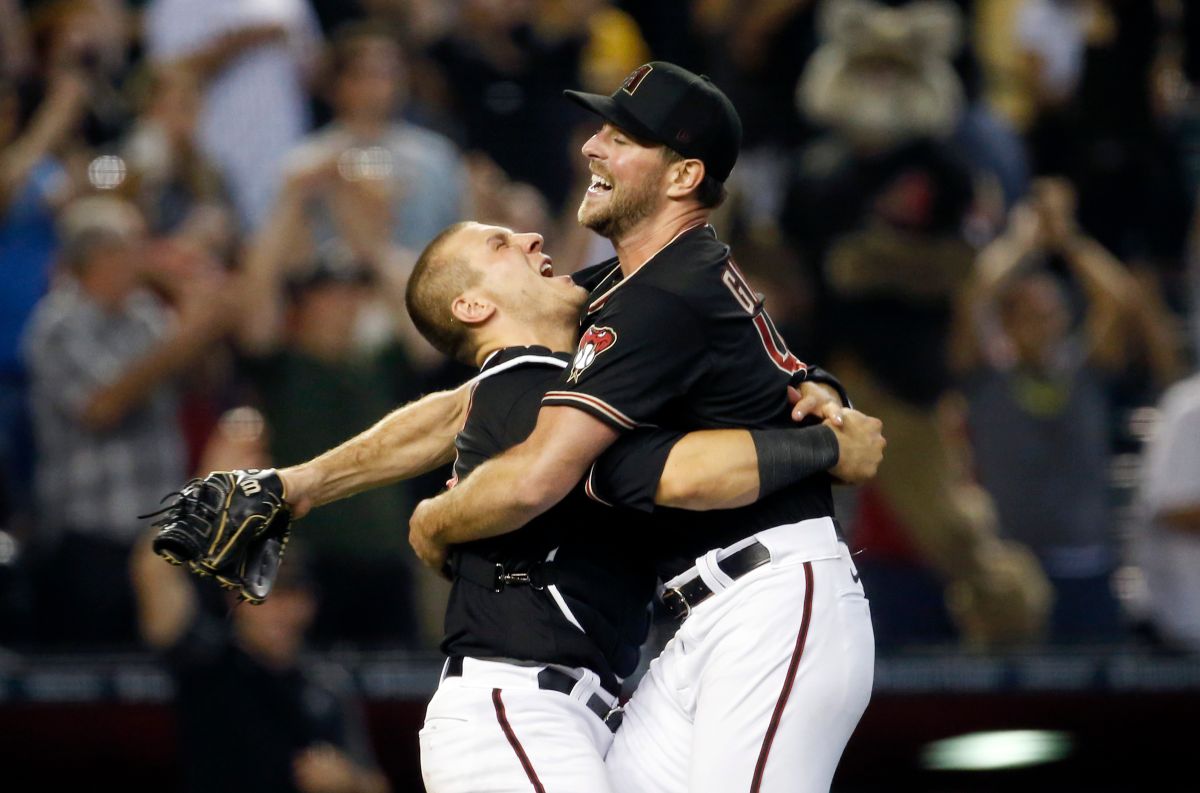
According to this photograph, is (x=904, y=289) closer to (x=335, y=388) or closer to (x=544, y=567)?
(x=335, y=388)

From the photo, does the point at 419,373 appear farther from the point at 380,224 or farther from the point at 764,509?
the point at 764,509

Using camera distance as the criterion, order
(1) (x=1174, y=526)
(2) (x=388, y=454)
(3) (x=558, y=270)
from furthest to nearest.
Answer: (3) (x=558, y=270) → (1) (x=1174, y=526) → (2) (x=388, y=454)

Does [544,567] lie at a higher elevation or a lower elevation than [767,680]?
higher

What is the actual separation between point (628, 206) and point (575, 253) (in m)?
3.03

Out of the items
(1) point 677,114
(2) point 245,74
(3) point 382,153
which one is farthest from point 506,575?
(2) point 245,74

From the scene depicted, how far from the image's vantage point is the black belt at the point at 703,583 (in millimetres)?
3221

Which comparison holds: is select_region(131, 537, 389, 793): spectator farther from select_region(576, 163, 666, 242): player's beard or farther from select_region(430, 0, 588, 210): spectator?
select_region(576, 163, 666, 242): player's beard

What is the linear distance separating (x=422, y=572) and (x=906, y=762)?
180 centimetres

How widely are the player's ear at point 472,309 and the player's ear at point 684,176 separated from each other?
440 millimetres

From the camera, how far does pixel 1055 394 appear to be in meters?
6.40

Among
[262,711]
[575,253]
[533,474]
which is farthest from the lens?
[575,253]

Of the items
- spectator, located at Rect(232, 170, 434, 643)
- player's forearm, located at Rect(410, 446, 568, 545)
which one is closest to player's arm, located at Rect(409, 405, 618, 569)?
player's forearm, located at Rect(410, 446, 568, 545)

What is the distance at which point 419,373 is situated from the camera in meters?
6.18

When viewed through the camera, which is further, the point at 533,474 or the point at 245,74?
the point at 245,74
